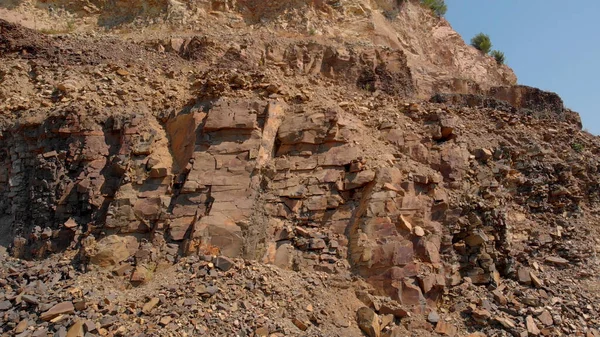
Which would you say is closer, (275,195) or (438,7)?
(275,195)

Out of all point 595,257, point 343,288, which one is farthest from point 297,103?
point 595,257

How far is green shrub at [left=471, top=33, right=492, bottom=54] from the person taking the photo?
63.7 ft

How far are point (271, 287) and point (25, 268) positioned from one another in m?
4.19

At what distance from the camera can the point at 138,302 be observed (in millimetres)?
7055

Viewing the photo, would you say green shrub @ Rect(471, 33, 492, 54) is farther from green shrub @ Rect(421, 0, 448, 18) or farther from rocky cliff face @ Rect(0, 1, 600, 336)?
rocky cliff face @ Rect(0, 1, 600, 336)

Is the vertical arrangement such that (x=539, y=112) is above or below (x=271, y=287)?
above

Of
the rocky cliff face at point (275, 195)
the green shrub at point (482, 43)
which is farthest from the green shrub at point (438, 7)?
the rocky cliff face at point (275, 195)

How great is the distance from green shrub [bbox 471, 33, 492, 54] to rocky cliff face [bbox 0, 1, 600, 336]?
728 cm

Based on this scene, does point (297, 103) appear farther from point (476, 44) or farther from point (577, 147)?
point (476, 44)

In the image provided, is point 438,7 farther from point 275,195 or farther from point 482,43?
point 275,195

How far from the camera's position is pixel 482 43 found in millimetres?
19469

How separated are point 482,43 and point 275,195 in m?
14.2

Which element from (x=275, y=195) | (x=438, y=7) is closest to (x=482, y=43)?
(x=438, y=7)

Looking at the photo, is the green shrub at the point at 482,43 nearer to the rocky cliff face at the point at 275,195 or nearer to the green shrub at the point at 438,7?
the green shrub at the point at 438,7
